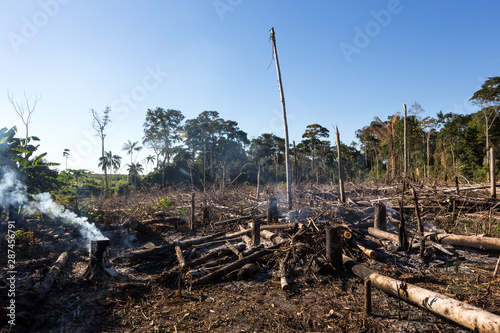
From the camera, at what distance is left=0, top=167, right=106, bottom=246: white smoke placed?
28.6 feet

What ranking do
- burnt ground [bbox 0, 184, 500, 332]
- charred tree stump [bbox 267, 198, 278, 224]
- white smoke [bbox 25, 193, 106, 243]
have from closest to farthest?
burnt ground [bbox 0, 184, 500, 332]
charred tree stump [bbox 267, 198, 278, 224]
white smoke [bbox 25, 193, 106, 243]

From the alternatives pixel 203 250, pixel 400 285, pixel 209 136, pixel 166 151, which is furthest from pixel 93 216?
pixel 209 136

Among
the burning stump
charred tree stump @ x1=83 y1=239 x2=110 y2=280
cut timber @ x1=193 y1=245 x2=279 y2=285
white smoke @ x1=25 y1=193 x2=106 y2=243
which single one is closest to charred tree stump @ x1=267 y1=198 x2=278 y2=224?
cut timber @ x1=193 y1=245 x2=279 y2=285

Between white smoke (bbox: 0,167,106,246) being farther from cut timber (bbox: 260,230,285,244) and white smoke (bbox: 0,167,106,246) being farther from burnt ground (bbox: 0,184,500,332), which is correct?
cut timber (bbox: 260,230,285,244)

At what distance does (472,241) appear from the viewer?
6.58 metres

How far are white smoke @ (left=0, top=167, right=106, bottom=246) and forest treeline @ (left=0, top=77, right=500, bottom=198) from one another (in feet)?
1.11

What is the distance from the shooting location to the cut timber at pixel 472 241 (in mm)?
6277

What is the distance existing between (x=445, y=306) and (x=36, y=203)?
1294cm

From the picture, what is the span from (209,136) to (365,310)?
139ft

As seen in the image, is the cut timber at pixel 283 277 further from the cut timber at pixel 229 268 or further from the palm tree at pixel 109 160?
the palm tree at pixel 109 160

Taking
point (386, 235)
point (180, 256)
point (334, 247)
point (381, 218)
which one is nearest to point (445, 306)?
point (334, 247)

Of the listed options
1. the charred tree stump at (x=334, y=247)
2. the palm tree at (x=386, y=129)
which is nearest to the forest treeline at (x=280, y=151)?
the palm tree at (x=386, y=129)

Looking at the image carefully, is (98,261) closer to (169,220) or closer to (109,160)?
(169,220)

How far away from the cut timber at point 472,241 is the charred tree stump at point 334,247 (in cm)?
331
